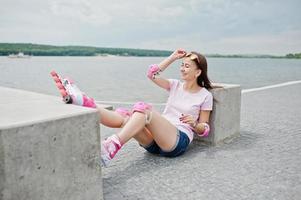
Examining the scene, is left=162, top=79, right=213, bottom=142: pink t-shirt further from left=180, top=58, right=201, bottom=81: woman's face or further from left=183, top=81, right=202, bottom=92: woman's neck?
left=180, top=58, right=201, bottom=81: woman's face

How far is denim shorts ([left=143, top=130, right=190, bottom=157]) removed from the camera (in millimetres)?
3847

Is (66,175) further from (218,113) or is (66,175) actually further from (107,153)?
(218,113)

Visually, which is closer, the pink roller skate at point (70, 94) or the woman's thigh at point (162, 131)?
the pink roller skate at point (70, 94)

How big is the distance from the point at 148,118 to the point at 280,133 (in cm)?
265

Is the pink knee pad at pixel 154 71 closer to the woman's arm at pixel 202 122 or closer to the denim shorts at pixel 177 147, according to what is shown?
the woman's arm at pixel 202 122

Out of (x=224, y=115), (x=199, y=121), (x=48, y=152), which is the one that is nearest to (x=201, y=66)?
(x=199, y=121)

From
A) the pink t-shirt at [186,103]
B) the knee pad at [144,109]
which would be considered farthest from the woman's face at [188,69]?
the knee pad at [144,109]

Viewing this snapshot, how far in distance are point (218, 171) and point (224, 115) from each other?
120 centimetres

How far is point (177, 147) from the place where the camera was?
3871 millimetres

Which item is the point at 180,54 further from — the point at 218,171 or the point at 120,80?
the point at 120,80

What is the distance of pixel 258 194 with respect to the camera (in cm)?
303

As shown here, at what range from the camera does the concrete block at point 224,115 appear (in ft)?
14.7

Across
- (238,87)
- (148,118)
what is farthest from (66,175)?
(238,87)

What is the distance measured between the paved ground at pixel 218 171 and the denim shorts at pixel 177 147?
0.07 metres
